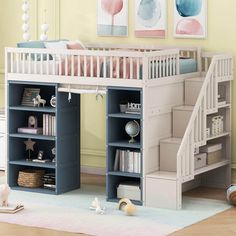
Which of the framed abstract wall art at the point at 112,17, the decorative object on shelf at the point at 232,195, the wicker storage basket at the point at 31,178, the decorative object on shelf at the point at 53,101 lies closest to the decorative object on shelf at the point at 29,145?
the wicker storage basket at the point at 31,178

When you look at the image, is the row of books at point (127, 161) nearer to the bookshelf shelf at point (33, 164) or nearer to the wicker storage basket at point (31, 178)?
the bookshelf shelf at point (33, 164)

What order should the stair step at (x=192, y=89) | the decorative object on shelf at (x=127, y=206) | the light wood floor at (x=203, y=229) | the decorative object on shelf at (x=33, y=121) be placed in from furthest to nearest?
the decorative object on shelf at (x=33, y=121)
the stair step at (x=192, y=89)
the decorative object on shelf at (x=127, y=206)
the light wood floor at (x=203, y=229)

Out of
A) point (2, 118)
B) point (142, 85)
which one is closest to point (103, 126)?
point (2, 118)

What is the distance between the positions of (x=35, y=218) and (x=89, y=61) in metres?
1.26

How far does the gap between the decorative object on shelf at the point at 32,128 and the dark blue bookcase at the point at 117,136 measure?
64cm

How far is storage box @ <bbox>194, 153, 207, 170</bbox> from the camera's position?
6.29 m

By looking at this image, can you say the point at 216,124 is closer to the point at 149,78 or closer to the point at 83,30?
the point at 149,78

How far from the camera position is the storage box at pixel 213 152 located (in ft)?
21.2

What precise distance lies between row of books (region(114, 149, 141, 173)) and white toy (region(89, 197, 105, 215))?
36cm

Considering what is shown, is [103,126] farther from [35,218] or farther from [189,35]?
[35,218]

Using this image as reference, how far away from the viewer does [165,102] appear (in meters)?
6.21

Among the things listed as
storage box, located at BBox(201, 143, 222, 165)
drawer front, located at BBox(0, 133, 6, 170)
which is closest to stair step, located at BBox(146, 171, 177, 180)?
storage box, located at BBox(201, 143, 222, 165)

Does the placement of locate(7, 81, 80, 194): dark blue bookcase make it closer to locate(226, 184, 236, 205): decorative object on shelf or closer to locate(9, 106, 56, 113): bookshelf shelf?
locate(9, 106, 56, 113): bookshelf shelf

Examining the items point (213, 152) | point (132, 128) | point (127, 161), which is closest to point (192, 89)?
point (213, 152)
